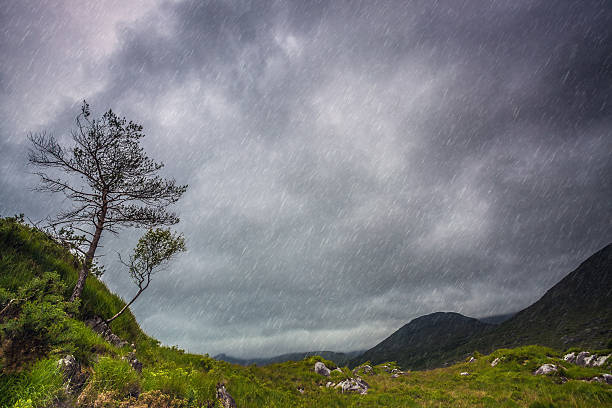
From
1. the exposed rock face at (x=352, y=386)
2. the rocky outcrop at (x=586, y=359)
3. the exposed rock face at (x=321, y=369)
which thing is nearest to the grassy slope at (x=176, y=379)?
the exposed rock face at (x=321, y=369)

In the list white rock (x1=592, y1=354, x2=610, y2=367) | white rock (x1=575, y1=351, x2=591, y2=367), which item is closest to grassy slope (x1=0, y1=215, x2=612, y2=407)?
white rock (x1=592, y1=354, x2=610, y2=367)

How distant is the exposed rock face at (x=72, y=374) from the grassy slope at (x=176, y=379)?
18 centimetres

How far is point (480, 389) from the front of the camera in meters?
22.5

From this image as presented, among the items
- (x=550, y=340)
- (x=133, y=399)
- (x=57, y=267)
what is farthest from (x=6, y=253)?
(x=550, y=340)

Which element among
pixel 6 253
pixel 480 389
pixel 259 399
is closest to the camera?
pixel 6 253

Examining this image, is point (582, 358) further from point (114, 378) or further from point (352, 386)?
point (114, 378)

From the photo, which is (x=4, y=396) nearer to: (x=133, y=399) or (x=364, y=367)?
(x=133, y=399)

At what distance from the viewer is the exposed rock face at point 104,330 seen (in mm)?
12108

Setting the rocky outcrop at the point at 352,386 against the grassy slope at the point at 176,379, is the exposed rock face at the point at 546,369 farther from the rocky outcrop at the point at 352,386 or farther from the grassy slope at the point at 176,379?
the rocky outcrop at the point at 352,386

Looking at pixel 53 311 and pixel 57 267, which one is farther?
pixel 57 267

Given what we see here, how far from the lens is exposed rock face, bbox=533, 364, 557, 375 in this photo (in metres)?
23.1

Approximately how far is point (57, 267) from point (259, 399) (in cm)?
→ 1259

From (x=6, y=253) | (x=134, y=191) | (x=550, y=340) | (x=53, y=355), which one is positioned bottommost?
(x=550, y=340)

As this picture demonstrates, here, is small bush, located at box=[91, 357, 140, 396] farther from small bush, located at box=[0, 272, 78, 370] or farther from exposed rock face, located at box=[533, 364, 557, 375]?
exposed rock face, located at box=[533, 364, 557, 375]
